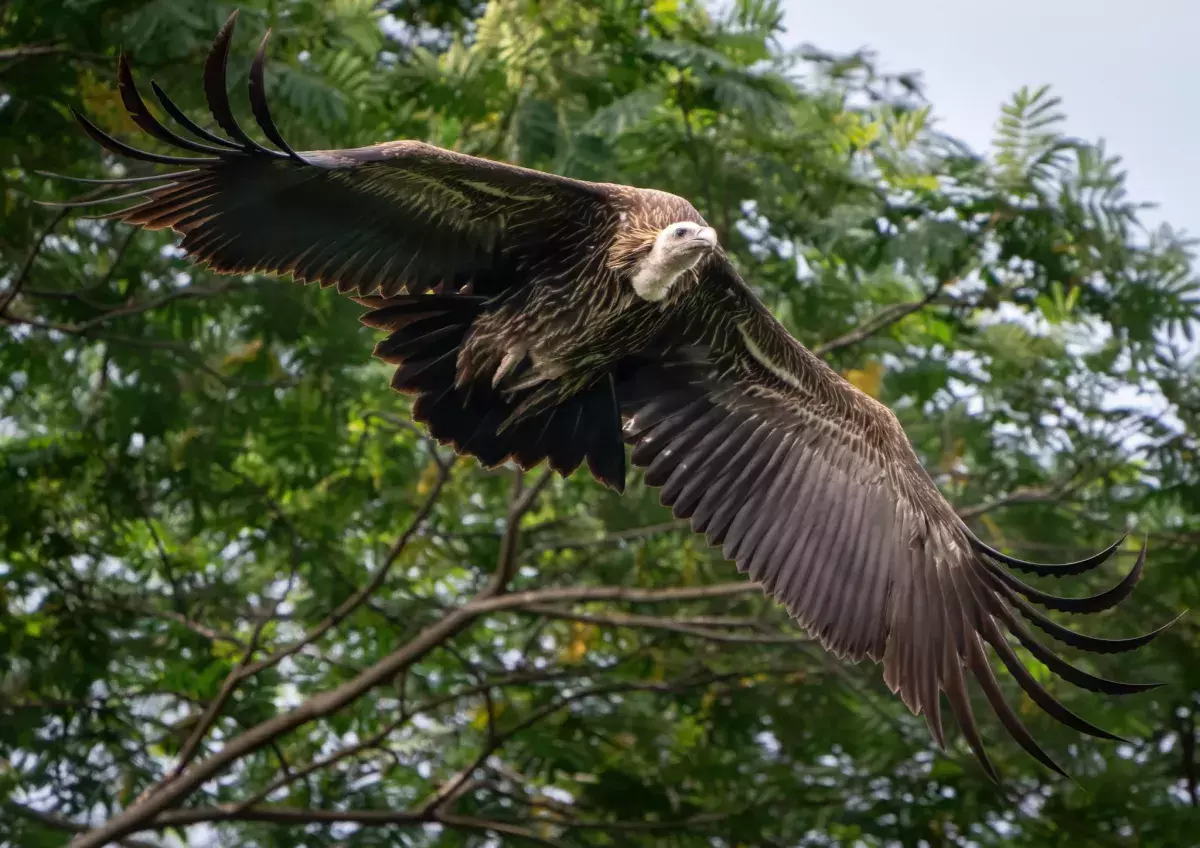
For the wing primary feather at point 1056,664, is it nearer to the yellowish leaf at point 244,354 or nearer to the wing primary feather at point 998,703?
the wing primary feather at point 998,703

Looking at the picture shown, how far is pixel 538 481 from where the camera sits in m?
6.52

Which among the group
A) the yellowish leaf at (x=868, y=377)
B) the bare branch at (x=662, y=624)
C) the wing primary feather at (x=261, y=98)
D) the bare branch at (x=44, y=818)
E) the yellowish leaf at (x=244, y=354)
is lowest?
the bare branch at (x=44, y=818)

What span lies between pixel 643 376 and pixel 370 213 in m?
1.30

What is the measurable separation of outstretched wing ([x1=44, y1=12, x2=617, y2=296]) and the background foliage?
3.98 ft

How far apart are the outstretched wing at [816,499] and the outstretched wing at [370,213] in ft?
2.13

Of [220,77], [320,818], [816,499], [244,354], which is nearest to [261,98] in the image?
[220,77]

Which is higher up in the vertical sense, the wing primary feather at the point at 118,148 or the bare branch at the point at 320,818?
the wing primary feather at the point at 118,148

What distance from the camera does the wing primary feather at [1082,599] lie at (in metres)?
4.42

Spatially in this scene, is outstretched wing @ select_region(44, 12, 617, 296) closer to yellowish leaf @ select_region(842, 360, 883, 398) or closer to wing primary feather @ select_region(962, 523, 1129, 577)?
wing primary feather @ select_region(962, 523, 1129, 577)

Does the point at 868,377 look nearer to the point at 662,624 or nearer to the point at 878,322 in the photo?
the point at 878,322

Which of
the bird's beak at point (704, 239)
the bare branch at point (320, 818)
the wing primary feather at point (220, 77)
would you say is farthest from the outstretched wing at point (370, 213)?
the bare branch at point (320, 818)

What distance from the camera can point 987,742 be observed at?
750 cm

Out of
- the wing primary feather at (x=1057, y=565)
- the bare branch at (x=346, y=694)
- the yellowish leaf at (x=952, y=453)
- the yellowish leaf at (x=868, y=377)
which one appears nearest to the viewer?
the wing primary feather at (x=1057, y=565)

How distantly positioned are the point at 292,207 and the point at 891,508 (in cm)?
241
